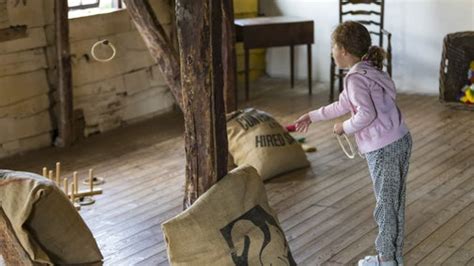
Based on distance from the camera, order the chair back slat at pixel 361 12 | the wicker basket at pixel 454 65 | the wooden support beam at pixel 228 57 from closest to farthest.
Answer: the wooden support beam at pixel 228 57 → the wicker basket at pixel 454 65 → the chair back slat at pixel 361 12

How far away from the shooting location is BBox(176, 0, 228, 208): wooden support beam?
3.41 m

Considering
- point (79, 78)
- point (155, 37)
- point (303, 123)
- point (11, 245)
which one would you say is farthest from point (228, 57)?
point (11, 245)

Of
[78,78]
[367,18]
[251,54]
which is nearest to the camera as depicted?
[78,78]

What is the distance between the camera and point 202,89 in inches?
136

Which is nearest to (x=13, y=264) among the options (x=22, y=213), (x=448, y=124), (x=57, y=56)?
(x=22, y=213)

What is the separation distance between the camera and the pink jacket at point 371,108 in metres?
3.40

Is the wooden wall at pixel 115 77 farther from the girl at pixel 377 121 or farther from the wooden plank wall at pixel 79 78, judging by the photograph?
the girl at pixel 377 121

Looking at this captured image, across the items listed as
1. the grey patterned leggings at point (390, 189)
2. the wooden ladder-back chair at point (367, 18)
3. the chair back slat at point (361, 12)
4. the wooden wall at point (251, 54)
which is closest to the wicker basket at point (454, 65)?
the wooden ladder-back chair at point (367, 18)

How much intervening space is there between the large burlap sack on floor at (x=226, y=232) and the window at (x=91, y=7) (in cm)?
341

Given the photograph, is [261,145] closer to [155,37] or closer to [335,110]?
[155,37]

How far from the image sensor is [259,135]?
17.4 ft

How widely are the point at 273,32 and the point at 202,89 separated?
431 centimetres

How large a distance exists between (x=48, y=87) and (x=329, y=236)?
2.95 meters

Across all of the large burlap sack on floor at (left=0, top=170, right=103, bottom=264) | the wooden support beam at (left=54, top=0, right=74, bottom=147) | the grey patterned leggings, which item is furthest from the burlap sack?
the large burlap sack on floor at (left=0, top=170, right=103, bottom=264)
